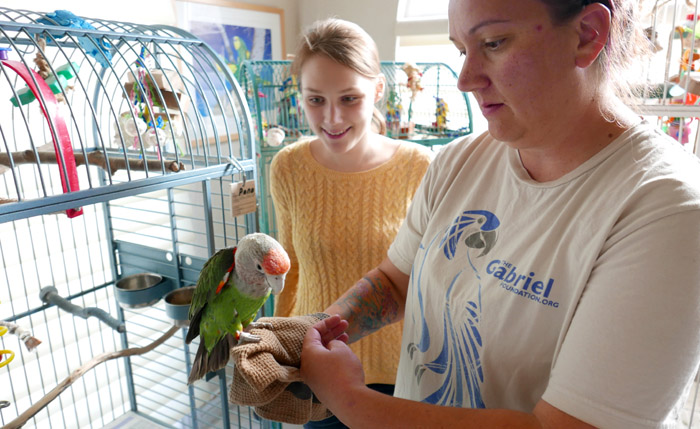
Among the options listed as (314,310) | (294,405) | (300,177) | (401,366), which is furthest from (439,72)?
(294,405)

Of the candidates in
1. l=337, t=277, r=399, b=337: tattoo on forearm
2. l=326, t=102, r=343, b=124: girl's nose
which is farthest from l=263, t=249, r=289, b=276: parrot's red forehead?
l=326, t=102, r=343, b=124: girl's nose

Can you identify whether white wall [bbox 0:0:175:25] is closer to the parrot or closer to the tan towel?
the parrot

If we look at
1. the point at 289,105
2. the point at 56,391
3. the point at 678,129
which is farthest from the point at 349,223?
the point at 678,129

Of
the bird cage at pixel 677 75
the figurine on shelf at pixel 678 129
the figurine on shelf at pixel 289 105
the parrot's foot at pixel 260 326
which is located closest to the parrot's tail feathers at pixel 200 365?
the parrot's foot at pixel 260 326

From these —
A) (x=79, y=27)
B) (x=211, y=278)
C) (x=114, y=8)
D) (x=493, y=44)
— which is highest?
(x=114, y=8)

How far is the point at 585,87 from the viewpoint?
1.80 ft

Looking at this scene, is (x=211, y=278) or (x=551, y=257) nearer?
(x=551, y=257)

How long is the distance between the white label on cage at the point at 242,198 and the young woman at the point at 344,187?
15cm

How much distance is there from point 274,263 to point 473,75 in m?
0.38

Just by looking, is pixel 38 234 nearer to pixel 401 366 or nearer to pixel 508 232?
pixel 401 366

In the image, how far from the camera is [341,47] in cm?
114

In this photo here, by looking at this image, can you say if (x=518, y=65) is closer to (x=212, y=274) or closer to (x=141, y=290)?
(x=212, y=274)

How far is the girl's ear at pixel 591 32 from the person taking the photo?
0.51m

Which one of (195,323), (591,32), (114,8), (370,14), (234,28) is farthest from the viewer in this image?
(370,14)
